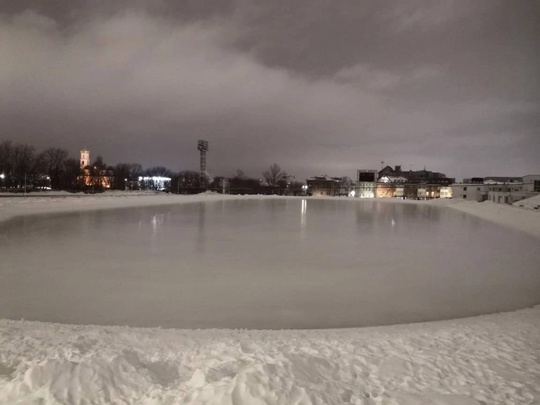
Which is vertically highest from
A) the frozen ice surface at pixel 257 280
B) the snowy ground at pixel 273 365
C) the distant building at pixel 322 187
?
the distant building at pixel 322 187

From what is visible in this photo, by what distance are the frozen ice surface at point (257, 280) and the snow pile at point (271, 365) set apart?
33.8 inches

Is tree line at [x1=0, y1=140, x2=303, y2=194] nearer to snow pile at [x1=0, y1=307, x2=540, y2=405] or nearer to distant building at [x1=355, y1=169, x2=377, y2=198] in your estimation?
distant building at [x1=355, y1=169, x2=377, y2=198]

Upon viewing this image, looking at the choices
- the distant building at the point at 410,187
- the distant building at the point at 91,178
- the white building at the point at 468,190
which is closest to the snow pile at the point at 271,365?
the distant building at the point at 91,178

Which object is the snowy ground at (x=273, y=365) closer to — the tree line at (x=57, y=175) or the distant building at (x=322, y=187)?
the tree line at (x=57, y=175)

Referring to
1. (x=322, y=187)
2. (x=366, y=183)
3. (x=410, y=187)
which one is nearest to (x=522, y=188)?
(x=410, y=187)

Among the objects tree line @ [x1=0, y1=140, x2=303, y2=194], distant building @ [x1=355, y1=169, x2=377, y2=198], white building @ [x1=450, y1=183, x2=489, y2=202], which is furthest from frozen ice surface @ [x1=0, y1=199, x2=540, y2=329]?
distant building @ [x1=355, y1=169, x2=377, y2=198]

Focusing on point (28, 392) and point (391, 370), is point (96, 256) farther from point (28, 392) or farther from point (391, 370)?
point (391, 370)

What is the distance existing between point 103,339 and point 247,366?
95.6 inches

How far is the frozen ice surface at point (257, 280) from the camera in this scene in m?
7.05

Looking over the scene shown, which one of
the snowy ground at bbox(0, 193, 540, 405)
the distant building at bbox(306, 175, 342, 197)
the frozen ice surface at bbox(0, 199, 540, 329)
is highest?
the distant building at bbox(306, 175, 342, 197)

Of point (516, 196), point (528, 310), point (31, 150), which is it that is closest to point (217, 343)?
point (528, 310)

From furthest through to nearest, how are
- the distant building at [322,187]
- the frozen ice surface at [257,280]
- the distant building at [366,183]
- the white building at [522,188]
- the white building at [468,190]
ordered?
the distant building at [322,187], the distant building at [366,183], the white building at [468,190], the white building at [522,188], the frozen ice surface at [257,280]

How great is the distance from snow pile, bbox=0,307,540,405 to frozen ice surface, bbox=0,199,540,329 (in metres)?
0.86

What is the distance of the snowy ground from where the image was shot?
155 inches
